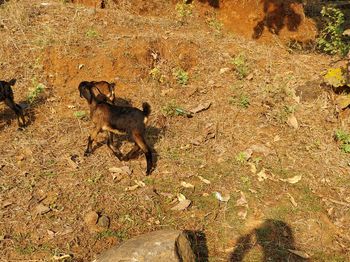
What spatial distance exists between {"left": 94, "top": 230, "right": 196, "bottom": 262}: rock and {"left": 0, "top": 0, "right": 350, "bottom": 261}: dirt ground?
758mm

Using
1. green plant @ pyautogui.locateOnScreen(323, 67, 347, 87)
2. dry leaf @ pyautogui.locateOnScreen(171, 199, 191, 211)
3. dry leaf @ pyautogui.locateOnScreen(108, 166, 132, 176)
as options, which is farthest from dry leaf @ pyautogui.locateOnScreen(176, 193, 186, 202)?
green plant @ pyautogui.locateOnScreen(323, 67, 347, 87)

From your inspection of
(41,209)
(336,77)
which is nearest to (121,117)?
(41,209)

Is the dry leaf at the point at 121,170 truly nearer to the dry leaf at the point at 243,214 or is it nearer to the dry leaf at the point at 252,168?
the dry leaf at the point at 243,214

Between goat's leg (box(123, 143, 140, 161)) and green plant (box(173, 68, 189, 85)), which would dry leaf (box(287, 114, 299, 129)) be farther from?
goat's leg (box(123, 143, 140, 161))

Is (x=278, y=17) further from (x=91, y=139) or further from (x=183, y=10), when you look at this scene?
(x=91, y=139)

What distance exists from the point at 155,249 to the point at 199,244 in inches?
48.7

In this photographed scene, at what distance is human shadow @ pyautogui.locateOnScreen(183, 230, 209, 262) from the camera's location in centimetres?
585

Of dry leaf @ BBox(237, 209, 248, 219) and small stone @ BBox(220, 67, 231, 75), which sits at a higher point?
small stone @ BBox(220, 67, 231, 75)

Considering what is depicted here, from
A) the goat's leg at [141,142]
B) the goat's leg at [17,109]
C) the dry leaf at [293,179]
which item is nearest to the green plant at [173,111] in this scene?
the goat's leg at [141,142]

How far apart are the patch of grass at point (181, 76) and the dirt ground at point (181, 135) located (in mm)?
27

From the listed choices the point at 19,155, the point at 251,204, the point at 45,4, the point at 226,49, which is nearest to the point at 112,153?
the point at 19,155

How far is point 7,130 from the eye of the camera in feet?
26.7

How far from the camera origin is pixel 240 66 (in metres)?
10.1

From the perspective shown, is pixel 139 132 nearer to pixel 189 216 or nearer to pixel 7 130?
pixel 189 216
